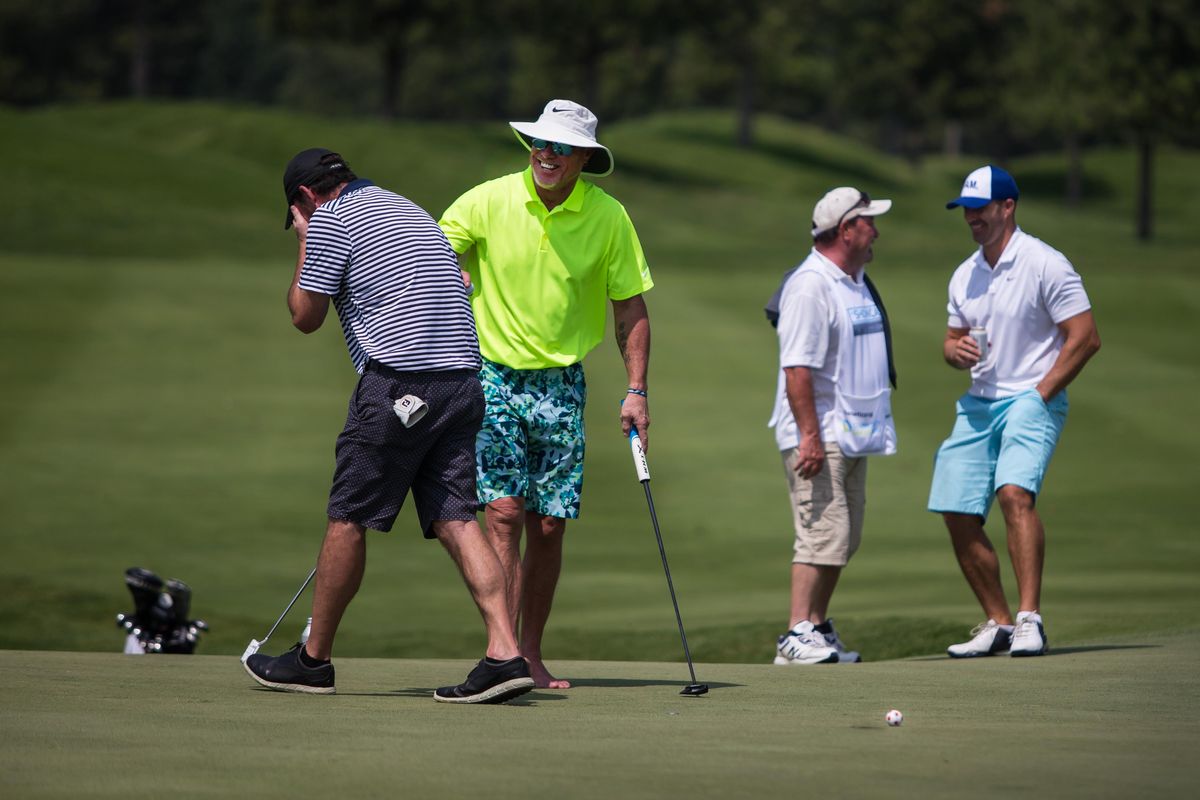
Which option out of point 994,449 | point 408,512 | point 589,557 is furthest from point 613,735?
point 408,512

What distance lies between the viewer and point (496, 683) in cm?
570

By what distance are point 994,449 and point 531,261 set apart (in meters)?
2.67

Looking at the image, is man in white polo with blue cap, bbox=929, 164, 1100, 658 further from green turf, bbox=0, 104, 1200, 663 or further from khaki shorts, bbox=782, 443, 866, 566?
green turf, bbox=0, 104, 1200, 663

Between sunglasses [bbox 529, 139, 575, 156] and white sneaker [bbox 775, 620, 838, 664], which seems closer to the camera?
sunglasses [bbox 529, 139, 575, 156]

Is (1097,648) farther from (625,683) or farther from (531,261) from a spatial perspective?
(531,261)

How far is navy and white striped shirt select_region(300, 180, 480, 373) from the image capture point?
582cm

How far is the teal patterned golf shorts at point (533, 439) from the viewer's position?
6477 mm

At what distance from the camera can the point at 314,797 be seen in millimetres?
3906

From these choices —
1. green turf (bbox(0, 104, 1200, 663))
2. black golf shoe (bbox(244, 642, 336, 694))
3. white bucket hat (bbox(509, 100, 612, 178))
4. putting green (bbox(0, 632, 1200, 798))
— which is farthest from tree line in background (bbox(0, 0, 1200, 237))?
black golf shoe (bbox(244, 642, 336, 694))

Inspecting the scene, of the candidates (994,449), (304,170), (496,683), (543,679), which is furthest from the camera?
(994,449)

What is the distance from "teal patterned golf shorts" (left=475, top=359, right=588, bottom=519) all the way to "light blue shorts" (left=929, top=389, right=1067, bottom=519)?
2.20m

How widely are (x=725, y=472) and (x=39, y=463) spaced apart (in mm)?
5923

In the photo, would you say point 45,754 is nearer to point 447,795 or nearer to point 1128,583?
point 447,795

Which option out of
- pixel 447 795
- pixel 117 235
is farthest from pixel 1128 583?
pixel 117 235
